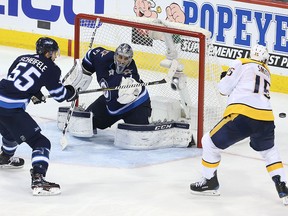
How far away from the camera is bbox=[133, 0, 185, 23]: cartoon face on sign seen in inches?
378

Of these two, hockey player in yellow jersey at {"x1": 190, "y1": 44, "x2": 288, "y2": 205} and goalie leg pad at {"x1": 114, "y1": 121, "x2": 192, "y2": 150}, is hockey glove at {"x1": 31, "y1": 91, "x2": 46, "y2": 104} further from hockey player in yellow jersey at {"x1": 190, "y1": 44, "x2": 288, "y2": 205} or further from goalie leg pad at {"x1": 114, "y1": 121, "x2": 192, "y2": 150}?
hockey player in yellow jersey at {"x1": 190, "y1": 44, "x2": 288, "y2": 205}

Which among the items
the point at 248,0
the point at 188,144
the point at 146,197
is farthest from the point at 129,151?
the point at 248,0

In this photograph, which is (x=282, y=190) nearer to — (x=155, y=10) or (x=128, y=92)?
(x=128, y=92)

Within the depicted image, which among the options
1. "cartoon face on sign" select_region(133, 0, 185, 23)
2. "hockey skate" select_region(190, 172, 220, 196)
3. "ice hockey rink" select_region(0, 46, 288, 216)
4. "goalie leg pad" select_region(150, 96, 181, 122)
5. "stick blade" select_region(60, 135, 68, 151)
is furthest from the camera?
"cartoon face on sign" select_region(133, 0, 185, 23)

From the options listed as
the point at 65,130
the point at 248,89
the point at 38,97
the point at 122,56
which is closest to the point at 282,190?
the point at 248,89

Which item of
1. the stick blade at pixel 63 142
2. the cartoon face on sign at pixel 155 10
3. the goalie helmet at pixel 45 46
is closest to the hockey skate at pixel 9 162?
the stick blade at pixel 63 142

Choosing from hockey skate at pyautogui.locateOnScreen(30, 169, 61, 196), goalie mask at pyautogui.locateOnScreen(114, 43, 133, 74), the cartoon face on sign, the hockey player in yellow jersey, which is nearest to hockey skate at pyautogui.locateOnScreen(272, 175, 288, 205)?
the hockey player in yellow jersey

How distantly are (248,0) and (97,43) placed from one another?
1.41 meters

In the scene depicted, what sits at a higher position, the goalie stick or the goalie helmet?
the goalie helmet

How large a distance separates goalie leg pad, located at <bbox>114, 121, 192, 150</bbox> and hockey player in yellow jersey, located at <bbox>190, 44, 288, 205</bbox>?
114cm

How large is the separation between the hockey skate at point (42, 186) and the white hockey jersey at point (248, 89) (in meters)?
1.10

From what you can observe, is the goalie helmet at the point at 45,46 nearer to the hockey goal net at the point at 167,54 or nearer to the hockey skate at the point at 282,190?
the hockey goal net at the point at 167,54

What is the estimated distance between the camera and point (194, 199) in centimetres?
645

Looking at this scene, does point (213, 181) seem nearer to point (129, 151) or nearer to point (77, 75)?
point (129, 151)
